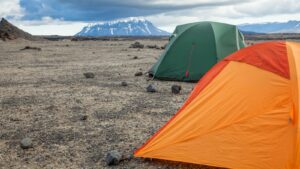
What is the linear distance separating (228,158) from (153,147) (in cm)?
124

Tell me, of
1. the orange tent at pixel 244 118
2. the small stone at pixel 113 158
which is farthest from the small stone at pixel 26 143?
the orange tent at pixel 244 118

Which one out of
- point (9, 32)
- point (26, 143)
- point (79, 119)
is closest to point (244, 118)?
point (26, 143)

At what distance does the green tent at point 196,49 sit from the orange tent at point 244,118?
736 centimetres

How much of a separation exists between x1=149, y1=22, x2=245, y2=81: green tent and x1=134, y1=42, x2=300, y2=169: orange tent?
7361 millimetres

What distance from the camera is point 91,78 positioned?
655 inches

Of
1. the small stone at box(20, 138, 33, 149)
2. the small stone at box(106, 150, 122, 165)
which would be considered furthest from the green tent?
the small stone at box(106, 150, 122, 165)

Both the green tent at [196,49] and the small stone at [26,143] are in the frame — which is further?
the green tent at [196,49]

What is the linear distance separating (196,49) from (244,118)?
8.42m

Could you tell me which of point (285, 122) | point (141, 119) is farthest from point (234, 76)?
point (141, 119)

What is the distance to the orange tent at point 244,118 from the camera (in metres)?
5.72

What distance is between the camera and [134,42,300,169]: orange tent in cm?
572

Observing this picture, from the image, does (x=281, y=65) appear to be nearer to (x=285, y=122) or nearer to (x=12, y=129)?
(x=285, y=122)

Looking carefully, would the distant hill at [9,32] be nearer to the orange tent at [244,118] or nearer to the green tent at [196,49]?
the green tent at [196,49]

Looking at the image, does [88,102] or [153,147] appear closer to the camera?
[153,147]
